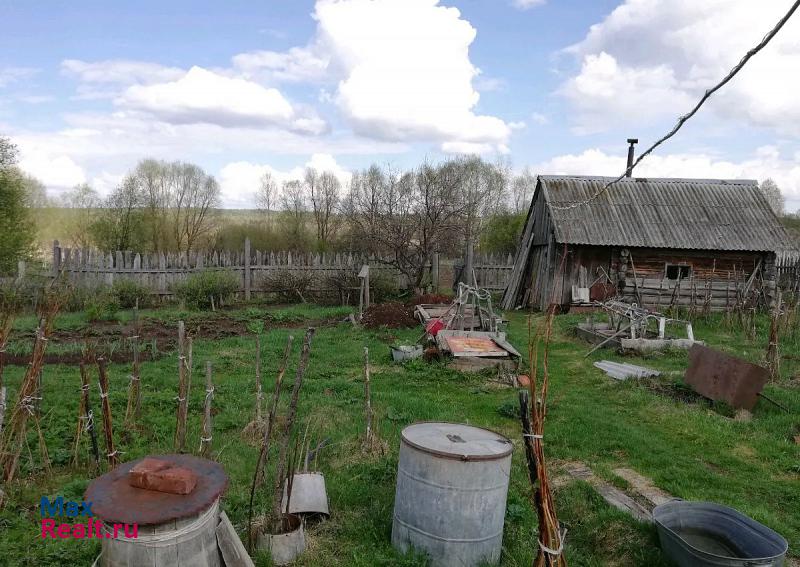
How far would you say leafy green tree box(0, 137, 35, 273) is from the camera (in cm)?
1875

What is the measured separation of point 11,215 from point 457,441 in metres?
21.9

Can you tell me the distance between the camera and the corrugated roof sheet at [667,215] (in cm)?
1648

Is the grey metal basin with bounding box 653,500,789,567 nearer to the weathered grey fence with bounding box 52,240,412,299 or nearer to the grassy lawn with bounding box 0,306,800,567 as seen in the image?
the grassy lawn with bounding box 0,306,800,567

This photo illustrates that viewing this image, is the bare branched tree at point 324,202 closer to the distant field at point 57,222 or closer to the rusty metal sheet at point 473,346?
the distant field at point 57,222

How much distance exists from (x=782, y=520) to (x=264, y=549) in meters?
4.35

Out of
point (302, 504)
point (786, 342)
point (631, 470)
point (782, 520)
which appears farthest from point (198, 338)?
point (786, 342)

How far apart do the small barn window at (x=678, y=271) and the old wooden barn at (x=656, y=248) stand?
0.09 ft

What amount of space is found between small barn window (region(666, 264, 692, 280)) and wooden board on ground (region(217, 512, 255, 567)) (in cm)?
1676

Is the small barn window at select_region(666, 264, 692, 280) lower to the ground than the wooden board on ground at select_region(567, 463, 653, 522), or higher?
higher

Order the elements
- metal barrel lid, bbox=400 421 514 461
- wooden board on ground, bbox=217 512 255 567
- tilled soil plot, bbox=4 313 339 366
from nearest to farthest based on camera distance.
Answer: wooden board on ground, bbox=217 512 255 567, metal barrel lid, bbox=400 421 514 461, tilled soil plot, bbox=4 313 339 366

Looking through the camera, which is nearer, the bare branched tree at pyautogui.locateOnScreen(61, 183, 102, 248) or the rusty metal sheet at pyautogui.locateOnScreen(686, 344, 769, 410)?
the rusty metal sheet at pyautogui.locateOnScreen(686, 344, 769, 410)

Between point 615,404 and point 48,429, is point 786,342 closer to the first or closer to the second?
point 615,404

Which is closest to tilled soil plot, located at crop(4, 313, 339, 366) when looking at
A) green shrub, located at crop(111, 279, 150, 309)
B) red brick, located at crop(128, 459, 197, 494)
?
green shrub, located at crop(111, 279, 150, 309)

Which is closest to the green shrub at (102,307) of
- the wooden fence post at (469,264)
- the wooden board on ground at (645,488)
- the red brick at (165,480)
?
the wooden fence post at (469,264)
